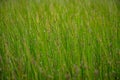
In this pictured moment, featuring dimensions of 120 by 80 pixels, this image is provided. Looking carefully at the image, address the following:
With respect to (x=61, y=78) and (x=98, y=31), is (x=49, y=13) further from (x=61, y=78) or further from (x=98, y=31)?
(x=61, y=78)

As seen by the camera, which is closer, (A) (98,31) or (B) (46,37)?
(B) (46,37)

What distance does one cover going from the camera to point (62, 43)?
87.8 inches

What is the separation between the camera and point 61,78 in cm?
173

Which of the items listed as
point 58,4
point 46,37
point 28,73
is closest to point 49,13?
point 58,4

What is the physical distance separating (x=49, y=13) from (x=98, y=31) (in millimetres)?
942

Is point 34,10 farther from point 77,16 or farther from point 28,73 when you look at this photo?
point 28,73

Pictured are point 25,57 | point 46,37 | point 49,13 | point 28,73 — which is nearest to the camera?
point 28,73

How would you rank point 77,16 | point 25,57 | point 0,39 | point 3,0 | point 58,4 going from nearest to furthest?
1. point 25,57
2. point 0,39
3. point 77,16
4. point 58,4
5. point 3,0

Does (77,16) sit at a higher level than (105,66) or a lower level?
higher

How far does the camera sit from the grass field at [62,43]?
1834 mm

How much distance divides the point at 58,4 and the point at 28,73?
5.82 feet

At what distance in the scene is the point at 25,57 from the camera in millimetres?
2025

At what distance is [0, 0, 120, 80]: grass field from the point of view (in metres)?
1.83

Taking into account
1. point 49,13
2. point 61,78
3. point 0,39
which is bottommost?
point 61,78
